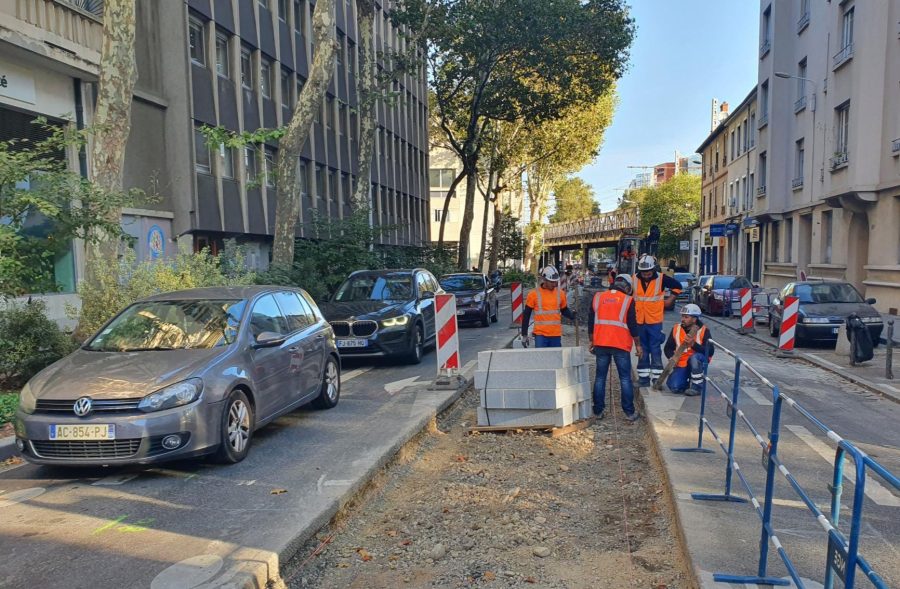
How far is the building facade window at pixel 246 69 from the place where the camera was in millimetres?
23702

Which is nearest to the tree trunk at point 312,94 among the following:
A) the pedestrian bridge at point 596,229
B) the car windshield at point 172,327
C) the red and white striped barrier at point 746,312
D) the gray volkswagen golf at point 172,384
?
the gray volkswagen golf at point 172,384

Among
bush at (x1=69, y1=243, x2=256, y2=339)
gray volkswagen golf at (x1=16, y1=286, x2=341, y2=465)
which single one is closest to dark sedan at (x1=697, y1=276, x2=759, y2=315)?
bush at (x1=69, y1=243, x2=256, y2=339)

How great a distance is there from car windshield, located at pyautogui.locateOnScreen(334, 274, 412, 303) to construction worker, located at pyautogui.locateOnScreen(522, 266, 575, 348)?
153 inches

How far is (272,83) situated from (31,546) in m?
23.6

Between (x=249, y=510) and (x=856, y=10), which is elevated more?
(x=856, y=10)

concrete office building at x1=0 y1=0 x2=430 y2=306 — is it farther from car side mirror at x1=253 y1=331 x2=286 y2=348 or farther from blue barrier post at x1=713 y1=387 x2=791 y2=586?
blue barrier post at x1=713 y1=387 x2=791 y2=586

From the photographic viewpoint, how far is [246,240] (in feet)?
79.2

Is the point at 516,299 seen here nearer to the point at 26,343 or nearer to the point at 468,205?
the point at 26,343

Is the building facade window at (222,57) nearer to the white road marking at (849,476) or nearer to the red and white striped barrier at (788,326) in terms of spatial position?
the red and white striped barrier at (788,326)

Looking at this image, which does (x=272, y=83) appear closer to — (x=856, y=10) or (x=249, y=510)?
(x=856, y=10)

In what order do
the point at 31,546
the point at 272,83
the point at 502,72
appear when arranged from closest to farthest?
1. the point at 31,546
2. the point at 272,83
3. the point at 502,72

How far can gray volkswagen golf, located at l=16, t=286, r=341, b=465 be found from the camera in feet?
18.5

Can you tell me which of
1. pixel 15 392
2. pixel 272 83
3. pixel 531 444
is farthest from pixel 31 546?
pixel 272 83

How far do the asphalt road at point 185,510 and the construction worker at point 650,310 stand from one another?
360cm
